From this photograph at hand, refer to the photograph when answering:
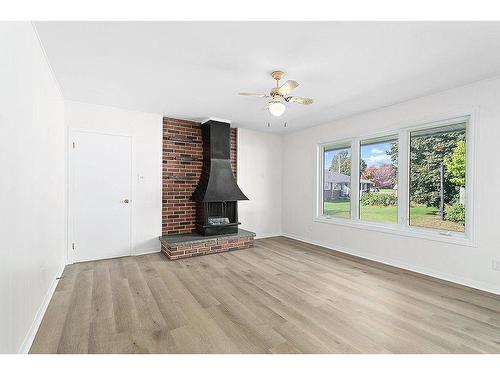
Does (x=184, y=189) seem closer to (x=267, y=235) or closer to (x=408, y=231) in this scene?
(x=267, y=235)

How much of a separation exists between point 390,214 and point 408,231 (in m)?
0.40

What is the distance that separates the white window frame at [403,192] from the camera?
2.92 metres

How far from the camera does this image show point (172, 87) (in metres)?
3.03

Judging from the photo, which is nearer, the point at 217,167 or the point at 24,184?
the point at 24,184

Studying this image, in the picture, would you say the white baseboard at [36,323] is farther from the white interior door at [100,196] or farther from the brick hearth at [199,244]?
the brick hearth at [199,244]

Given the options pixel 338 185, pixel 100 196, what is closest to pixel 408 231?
pixel 338 185

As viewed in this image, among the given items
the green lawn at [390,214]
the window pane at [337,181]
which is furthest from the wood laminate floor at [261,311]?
the window pane at [337,181]

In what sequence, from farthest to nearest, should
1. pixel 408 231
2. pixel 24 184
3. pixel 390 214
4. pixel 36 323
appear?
pixel 390 214
pixel 408 231
pixel 36 323
pixel 24 184

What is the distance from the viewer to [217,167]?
→ 4543mm

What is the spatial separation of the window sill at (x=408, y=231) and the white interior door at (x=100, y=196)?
12.2ft

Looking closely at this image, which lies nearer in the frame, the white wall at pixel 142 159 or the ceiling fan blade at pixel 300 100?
the ceiling fan blade at pixel 300 100
